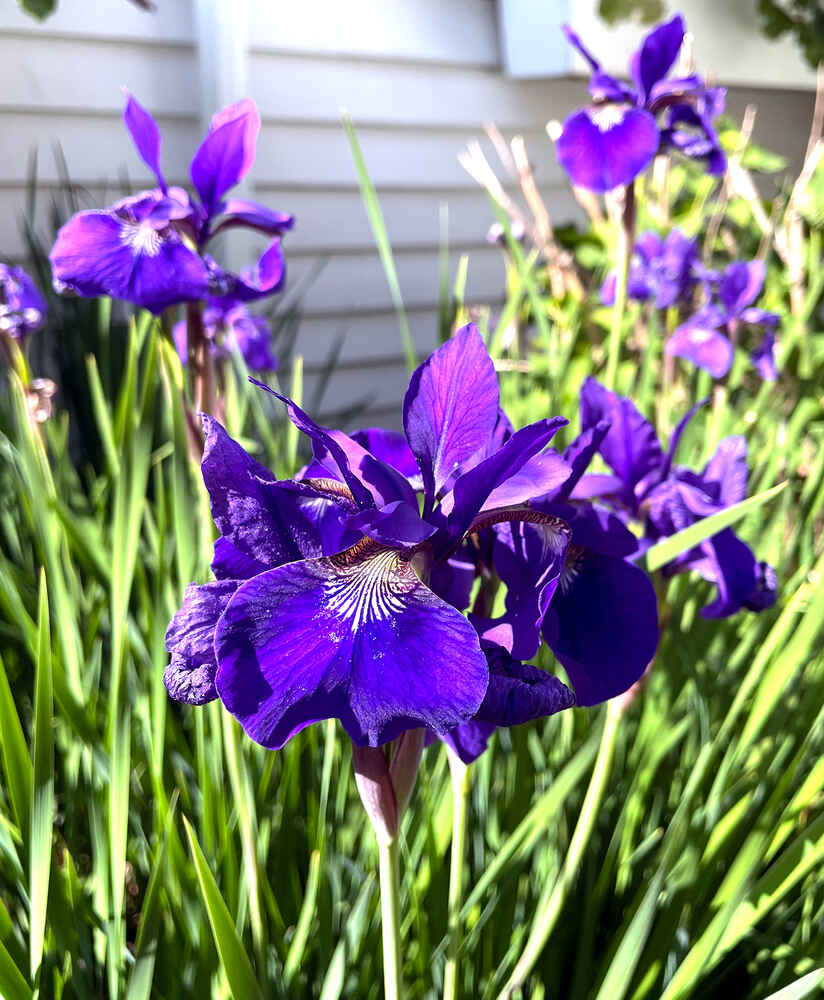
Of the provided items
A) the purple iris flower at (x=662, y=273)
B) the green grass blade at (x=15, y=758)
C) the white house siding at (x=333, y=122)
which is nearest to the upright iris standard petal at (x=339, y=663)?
the green grass blade at (x=15, y=758)

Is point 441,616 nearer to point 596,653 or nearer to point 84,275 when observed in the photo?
point 596,653

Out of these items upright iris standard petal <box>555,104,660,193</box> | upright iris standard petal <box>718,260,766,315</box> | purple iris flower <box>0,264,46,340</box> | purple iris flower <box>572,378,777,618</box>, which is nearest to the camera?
purple iris flower <box>572,378,777,618</box>

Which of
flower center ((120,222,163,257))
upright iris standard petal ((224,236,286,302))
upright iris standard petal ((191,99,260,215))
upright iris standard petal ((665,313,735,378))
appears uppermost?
upright iris standard petal ((191,99,260,215))

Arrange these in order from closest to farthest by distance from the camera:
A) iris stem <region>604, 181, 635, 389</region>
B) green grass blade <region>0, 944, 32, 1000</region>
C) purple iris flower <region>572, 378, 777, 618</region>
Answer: green grass blade <region>0, 944, 32, 1000</region>, purple iris flower <region>572, 378, 777, 618</region>, iris stem <region>604, 181, 635, 389</region>

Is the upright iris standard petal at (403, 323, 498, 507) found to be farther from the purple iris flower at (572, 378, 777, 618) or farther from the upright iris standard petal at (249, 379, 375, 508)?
the purple iris flower at (572, 378, 777, 618)

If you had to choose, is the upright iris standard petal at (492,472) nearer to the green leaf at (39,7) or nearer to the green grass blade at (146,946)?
the green grass blade at (146,946)

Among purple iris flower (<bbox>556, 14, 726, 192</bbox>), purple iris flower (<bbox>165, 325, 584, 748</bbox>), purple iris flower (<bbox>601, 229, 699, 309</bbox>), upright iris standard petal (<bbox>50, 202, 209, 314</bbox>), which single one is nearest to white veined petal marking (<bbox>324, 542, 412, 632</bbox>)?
purple iris flower (<bbox>165, 325, 584, 748</bbox>)

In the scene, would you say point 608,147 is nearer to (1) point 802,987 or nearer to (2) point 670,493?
(2) point 670,493

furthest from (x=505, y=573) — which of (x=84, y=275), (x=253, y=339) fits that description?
(x=253, y=339)
